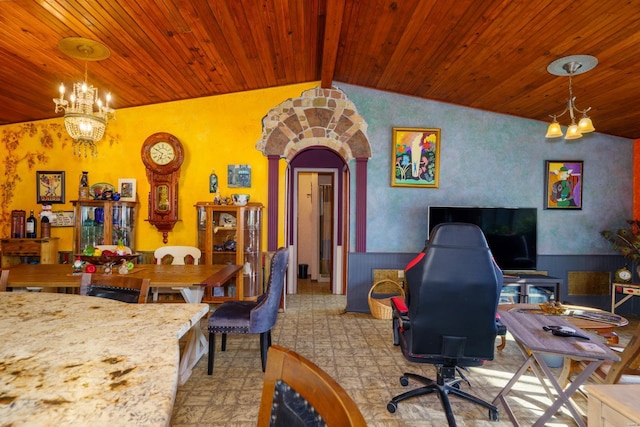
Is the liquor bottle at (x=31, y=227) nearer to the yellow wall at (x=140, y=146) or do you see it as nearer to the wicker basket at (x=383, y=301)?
the yellow wall at (x=140, y=146)

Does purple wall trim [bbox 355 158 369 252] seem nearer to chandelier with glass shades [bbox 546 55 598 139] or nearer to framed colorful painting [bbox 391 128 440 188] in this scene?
framed colorful painting [bbox 391 128 440 188]

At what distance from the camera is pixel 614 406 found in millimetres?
1137

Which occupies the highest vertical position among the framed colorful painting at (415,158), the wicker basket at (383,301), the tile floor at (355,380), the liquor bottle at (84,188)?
the framed colorful painting at (415,158)

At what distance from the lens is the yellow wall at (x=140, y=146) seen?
454 centimetres

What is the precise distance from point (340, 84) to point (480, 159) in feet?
7.23

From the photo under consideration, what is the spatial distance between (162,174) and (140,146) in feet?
1.69

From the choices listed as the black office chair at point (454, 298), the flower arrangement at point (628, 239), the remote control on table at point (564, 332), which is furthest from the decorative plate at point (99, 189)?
the flower arrangement at point (628, 239)

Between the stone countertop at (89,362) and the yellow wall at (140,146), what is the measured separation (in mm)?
3312

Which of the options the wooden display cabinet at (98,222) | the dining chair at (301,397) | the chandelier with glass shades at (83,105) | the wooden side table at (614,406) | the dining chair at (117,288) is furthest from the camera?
the wooden display cabinet at (98,222)

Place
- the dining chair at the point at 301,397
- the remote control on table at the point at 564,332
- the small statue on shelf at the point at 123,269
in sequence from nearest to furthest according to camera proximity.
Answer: the dining chair at the point at 301,397
the remote control on table at the point at 564,332
the small statue on shelf at the point at 123,269

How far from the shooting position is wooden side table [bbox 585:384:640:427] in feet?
3.59

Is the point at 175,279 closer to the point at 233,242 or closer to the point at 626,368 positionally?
the point at 233,242

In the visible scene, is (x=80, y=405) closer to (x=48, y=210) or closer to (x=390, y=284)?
(x=390, y=284)

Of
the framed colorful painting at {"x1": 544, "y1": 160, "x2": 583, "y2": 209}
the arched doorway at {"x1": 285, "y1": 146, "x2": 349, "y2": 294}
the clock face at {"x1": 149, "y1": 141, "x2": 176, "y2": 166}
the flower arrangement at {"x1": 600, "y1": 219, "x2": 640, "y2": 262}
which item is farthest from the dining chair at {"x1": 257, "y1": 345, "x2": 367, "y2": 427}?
the flower arrangement at {"x1": 600, "y1": 219, "x2": 640, "y2": 262}
